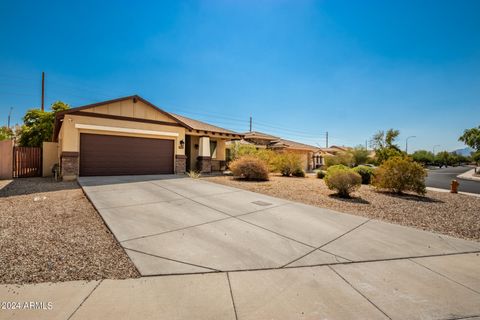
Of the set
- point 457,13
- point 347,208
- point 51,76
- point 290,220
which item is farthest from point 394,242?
point 51,76

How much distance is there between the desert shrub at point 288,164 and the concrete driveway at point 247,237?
30.4ft

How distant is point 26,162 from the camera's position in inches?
480

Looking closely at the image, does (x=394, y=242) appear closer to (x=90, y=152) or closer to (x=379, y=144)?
(x=90, y=152)

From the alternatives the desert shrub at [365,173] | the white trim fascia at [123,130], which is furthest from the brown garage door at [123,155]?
the desert shrub at [365,173]

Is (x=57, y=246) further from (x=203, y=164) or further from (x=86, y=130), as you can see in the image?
(x=203, y=164)

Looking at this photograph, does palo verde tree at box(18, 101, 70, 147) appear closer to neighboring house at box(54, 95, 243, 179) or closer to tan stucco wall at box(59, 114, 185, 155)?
neighboring house at box(54, 95, 243, 179)

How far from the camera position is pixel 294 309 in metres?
2.08

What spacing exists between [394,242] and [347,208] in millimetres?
2622

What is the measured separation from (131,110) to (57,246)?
33.2 ft

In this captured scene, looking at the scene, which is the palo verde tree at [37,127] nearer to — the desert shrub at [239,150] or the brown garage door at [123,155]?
the brown garage door at [123,155]

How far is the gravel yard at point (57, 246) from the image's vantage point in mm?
2625

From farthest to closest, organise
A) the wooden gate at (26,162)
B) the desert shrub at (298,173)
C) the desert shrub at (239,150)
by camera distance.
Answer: the desert shrub at (239,150) → the desert shrub at (298,173) → the wooden gate at (26,162)

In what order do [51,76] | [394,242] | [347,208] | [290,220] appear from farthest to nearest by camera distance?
[51,76], [347,208], [290,220], [394,242]

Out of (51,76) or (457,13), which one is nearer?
(457,13)
